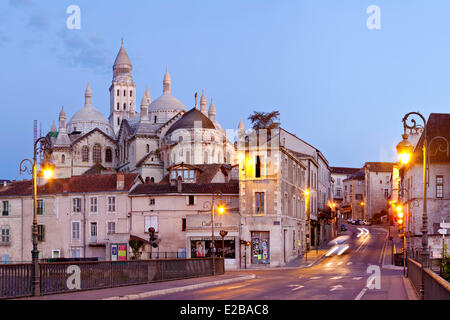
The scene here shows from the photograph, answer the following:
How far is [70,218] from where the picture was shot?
68375mm

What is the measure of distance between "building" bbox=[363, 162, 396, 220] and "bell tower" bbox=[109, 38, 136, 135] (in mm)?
70125

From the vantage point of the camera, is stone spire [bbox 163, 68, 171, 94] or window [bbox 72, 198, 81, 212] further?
stone spire [bbox 163, 68, 171, 94]

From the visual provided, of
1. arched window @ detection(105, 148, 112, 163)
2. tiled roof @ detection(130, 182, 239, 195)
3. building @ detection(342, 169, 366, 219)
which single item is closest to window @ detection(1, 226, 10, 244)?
tiled roof @ detection(130, 182, 239, 195)

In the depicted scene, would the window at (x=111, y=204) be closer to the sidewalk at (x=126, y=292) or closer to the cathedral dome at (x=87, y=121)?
the sidewalk at (x=126, y=292)

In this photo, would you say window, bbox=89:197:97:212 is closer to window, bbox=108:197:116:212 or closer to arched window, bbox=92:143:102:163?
window, bbox=108:197:116:212

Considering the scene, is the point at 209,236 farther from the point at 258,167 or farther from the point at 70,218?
the point at 70,218

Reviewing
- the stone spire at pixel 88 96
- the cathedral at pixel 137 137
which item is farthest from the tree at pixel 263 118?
the stone spire at pixel 88 96

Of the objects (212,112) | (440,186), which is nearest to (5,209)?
(440,186)

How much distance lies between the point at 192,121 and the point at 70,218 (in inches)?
1875

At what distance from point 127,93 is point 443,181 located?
126 meters

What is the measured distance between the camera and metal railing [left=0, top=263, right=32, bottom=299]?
2094 cm

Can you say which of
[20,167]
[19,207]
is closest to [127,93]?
[19,207]

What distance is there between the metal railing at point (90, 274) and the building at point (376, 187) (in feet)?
321

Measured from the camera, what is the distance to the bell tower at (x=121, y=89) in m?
173
